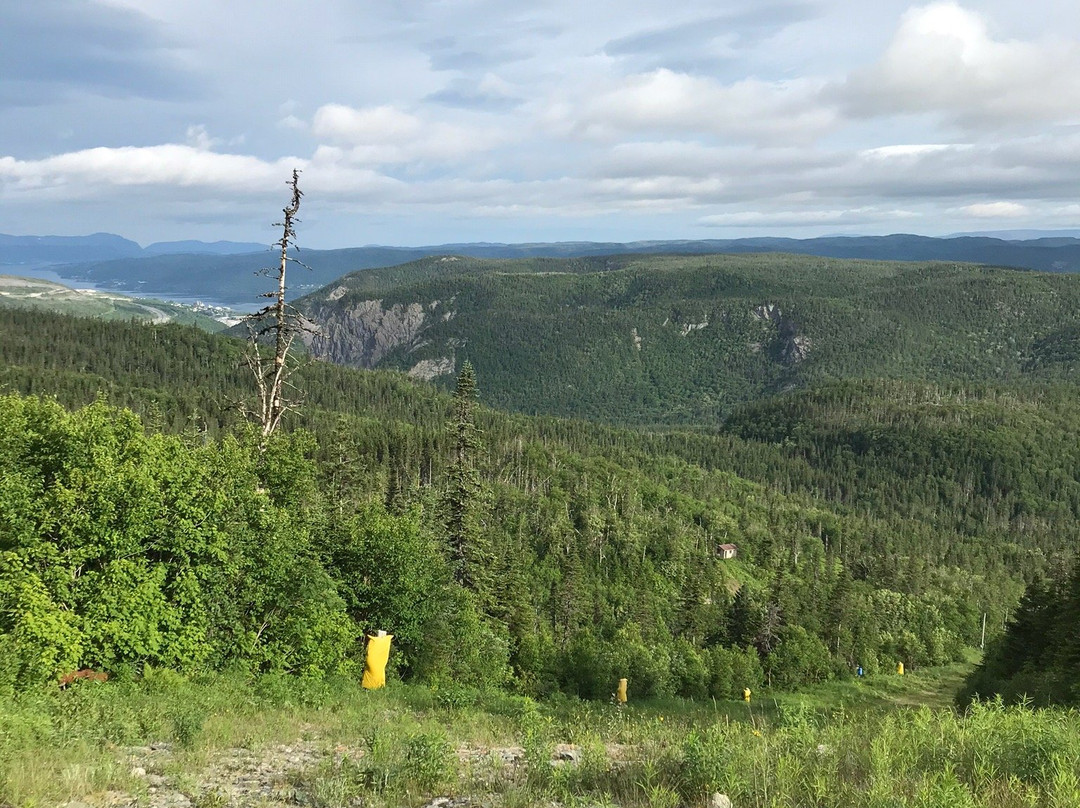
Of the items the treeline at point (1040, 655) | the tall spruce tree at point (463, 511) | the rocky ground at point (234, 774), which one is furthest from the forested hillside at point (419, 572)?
the treeline at point (1040, 655)

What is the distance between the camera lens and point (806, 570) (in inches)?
4956

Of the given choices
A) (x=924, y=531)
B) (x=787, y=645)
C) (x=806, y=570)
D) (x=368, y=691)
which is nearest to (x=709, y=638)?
(x=787, y=645)

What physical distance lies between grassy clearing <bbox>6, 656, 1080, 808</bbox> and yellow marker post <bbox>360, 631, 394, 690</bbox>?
5386 millimetres

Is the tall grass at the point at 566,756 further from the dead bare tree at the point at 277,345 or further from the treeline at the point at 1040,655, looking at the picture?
the treeline at the point at 1040,655

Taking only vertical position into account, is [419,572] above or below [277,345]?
below

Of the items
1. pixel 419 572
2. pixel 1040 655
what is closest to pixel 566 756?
pixel 419 572

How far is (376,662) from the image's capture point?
21.6 metres

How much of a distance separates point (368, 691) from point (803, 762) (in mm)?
14085

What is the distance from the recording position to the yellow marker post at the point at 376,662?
70.1 feet

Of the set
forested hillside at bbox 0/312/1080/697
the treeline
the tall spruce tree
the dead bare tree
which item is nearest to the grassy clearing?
forested hillside at bbox 0/312/1080/697

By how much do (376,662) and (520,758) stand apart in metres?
11.2

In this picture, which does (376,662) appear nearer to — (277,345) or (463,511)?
(277,345)

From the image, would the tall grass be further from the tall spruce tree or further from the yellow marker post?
the tall spruce tree

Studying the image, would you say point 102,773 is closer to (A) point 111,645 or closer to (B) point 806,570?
(A) point 111,645
